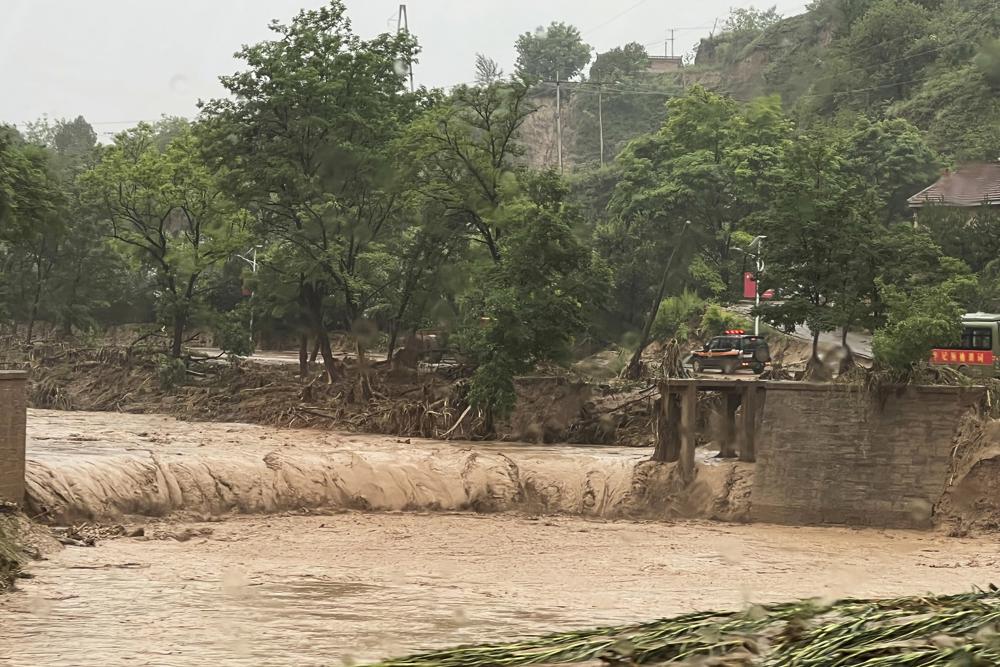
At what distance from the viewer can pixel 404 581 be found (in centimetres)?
2173

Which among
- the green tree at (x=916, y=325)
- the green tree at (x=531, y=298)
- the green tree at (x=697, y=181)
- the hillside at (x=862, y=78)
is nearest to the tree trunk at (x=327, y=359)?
the green tree at (x=531, y=298)

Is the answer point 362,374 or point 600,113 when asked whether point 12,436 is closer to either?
point 362,374

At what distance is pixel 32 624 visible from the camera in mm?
16219

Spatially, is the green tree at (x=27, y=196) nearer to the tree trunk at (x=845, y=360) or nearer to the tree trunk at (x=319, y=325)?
the tree trunk at (x=319, y=325)

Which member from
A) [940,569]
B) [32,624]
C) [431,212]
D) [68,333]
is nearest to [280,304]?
[431,212]

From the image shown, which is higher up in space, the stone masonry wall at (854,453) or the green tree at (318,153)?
the green tree at (318,153)

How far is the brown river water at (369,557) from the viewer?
15.9 meters

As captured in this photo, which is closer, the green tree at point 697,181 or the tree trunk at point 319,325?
the tree trunk at point 319,325

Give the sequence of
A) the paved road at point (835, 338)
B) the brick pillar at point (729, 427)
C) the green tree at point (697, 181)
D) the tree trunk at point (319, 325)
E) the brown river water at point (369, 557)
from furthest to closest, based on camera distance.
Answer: the green tree at point (697, 181) → the tree trunk at point (319, 325) → the paved road at point (835, 338) → the brick pillar at point (729, 427) → the brown river water at point (369, 557)

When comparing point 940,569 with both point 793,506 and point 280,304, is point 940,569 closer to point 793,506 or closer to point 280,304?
point 793,506

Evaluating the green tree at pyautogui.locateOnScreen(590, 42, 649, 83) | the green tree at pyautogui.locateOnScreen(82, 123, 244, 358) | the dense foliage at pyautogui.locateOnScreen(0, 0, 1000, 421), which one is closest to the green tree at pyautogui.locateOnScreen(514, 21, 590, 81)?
the green tree at pyautogui.locateOnScreen(590, 42, 649, 83)

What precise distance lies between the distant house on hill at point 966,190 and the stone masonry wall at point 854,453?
34.5 m

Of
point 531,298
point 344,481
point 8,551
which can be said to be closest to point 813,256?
point 531,298

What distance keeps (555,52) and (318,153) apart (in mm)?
114942
